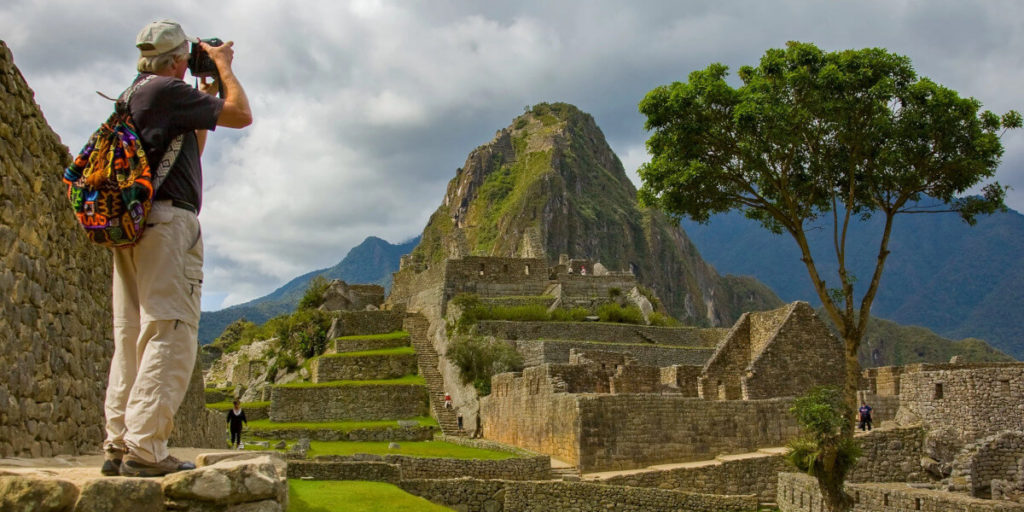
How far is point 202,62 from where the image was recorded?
19.1ft

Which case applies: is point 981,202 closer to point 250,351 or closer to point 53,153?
point 53,153

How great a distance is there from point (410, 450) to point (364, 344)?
14.7 m

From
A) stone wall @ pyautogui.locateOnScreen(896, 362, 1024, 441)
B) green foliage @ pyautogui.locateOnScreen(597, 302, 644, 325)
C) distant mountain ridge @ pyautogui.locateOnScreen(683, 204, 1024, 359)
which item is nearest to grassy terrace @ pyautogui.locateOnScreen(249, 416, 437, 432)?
green foliage @ pyautogui.locateOnScreen(597, 302, 644, 325)

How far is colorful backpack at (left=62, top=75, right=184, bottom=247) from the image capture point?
5.05 metres

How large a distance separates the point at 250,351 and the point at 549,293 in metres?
14.2

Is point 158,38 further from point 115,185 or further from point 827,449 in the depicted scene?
point 827,449

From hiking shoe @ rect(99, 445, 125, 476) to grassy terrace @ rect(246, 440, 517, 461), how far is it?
48.7ft

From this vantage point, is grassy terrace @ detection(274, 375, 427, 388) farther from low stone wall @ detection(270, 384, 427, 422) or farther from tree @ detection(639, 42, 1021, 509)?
tree @ detection(639, 42, 1021, 509)

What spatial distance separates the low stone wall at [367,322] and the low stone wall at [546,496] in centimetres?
2170

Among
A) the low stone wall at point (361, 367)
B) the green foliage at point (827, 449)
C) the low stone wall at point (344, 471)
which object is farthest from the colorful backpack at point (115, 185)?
the low stone wall at point (361, 367)

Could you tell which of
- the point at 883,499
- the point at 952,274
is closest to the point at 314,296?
the point at 883,499

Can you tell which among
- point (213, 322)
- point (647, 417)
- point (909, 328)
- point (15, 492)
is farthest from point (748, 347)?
point (213, 322)

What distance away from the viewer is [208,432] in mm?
15898

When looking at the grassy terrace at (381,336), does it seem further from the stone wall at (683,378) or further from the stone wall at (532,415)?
the stone wall at (683,378)
